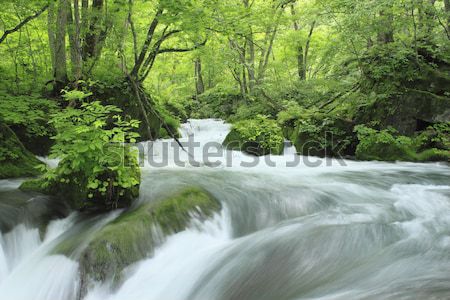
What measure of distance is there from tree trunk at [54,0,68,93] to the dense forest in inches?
1.4

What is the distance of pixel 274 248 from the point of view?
3768 millimetres

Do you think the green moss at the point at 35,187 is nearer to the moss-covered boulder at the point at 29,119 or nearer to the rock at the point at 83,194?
the rock at the point at 83,194

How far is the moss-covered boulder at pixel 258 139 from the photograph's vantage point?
966cm

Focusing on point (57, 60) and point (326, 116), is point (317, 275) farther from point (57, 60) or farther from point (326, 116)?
point (57, 60)

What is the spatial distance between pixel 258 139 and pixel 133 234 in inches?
260

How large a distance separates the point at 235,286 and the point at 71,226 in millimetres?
2235

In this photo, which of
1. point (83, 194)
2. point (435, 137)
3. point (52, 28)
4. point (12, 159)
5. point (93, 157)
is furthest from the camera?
point (52, 28)

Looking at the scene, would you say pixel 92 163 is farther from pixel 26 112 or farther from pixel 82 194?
pixel 26 112

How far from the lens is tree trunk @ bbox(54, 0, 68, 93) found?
7.64 meters

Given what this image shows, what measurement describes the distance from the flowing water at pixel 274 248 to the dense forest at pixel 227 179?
0.07 ft

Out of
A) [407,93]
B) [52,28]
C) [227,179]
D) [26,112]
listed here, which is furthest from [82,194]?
[407,93]

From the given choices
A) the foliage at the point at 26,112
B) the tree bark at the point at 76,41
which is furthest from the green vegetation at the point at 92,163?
the tree bark at the point at 76,41

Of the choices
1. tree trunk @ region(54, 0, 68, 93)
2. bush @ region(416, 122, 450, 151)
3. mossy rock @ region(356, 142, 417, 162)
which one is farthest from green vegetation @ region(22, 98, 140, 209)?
bush @ region(416, 122, 450, 151)

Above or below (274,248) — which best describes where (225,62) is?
above
